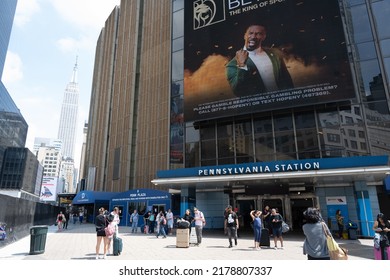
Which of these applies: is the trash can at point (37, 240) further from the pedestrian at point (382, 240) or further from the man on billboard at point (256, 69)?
the man on billboard at point (256, 69)

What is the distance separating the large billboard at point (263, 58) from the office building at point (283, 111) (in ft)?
0.27

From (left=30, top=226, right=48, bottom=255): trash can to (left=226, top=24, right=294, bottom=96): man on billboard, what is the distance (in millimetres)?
16919

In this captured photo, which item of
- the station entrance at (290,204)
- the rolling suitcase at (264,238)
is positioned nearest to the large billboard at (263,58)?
the station entrance at (290,204)

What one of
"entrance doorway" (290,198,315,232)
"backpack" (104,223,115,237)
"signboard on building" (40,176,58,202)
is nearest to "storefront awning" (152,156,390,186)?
"entrance doorway" (290,198,315,232)

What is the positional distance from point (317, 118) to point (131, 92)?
24.0 metres

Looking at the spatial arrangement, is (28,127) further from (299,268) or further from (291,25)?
(299,268)

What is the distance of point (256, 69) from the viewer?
22.9 m

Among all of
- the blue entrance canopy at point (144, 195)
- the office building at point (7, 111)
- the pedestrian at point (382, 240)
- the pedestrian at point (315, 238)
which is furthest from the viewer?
the office building at point (7, 111)

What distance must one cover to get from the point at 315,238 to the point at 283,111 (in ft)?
61.0

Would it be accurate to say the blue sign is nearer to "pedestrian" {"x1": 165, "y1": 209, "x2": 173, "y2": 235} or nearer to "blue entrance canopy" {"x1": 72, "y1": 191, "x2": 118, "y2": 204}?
"pedestrian" {"x1": 165, "y1": 209, "x2": 173, "y2": 235}

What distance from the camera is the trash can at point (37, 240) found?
1114cm

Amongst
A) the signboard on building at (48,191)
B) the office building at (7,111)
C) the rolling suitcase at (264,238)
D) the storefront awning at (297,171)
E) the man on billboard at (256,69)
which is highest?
the office building at (7,111)

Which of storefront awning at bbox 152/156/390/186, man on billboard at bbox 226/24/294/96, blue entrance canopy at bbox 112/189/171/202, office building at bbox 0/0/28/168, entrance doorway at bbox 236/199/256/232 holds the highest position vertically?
office building at bbox 0/0/28/168

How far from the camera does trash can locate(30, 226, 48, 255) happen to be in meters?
11.1
